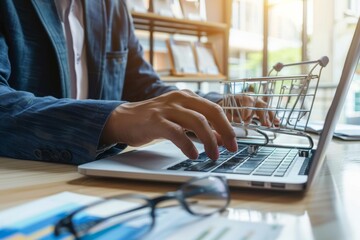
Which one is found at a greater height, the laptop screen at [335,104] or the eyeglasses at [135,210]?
the laptop screen at [335,104]

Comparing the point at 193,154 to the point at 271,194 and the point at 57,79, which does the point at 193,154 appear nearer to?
the point at 271,194

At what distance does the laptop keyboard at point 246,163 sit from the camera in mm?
470

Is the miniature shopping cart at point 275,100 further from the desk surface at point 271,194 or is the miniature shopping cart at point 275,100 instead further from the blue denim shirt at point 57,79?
the blue denim shirt at point 57,79

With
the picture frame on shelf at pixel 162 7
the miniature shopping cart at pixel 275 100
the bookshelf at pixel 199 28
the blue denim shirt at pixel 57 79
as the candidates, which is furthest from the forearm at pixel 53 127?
the picture frame on shelf at pixel 162 7

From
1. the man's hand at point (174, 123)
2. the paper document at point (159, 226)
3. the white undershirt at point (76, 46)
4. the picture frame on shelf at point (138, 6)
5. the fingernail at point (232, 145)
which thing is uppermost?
the picture frame on shelf at point (138, 6)

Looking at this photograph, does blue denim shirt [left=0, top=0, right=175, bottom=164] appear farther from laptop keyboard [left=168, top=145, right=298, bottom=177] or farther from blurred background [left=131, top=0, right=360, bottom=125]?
blurred background [left=131, top=0, right=360, bottom=125]

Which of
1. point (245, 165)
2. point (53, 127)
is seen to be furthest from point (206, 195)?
point (53, 127)

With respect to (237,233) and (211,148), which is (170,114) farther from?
(237,233)

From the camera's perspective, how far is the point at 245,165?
1.66 feet

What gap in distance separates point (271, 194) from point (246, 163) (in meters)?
0.10

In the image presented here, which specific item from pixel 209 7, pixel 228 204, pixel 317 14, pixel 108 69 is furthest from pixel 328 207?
pixel 317 14

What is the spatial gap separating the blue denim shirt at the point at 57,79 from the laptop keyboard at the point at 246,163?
162mm

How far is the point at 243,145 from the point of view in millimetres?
719

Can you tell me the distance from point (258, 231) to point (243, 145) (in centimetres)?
43
